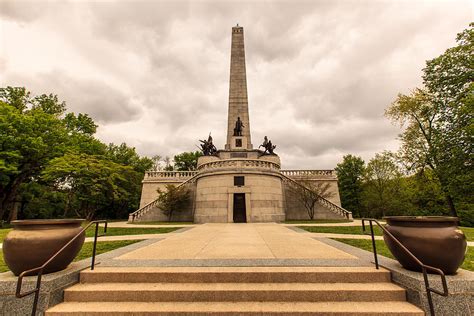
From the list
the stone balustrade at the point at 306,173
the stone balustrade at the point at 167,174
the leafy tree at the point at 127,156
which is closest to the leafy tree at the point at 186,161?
the leafy tree at the point at 127,156

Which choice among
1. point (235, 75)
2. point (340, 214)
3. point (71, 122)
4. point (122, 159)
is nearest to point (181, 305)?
point (340, 214)

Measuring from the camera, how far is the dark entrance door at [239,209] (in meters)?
19.9

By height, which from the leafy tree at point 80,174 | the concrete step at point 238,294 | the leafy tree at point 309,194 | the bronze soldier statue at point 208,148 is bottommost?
the concrete step at point 238,294

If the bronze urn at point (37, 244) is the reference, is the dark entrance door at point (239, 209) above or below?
above

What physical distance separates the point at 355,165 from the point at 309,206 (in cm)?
2454

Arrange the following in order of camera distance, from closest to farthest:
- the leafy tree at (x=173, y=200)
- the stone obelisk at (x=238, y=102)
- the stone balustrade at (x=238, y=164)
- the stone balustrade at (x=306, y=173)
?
the stone balustrade at (x=238, y=164), the leafy tree at (x=173, y=200), the stone balustrade at (x=306, y=173), the stone obelisk at (x=238, y=102)

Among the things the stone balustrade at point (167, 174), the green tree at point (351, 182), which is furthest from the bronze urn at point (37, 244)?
the green tree at point (351, 182)

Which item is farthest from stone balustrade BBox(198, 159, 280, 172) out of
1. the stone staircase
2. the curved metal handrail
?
the stone staircase

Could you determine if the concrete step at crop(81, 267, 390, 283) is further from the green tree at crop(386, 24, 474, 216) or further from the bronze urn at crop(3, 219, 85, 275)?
the green tree at crop(386, 24, 474, 216)

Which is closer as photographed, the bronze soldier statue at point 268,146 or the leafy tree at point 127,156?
the bronze soldier statue at point 268,146

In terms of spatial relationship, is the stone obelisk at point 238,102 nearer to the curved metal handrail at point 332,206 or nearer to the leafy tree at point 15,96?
the curved metal handrail at point 332,206

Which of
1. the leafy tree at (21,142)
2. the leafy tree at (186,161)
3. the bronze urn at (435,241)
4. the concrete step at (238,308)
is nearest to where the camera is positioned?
the concrete step at (238,308)

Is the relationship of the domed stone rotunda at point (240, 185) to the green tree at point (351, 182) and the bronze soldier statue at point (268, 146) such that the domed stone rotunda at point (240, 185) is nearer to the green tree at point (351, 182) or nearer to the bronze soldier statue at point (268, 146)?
the bronze soldier statue at point (268, 146)

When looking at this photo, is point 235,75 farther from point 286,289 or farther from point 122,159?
point 286,289
